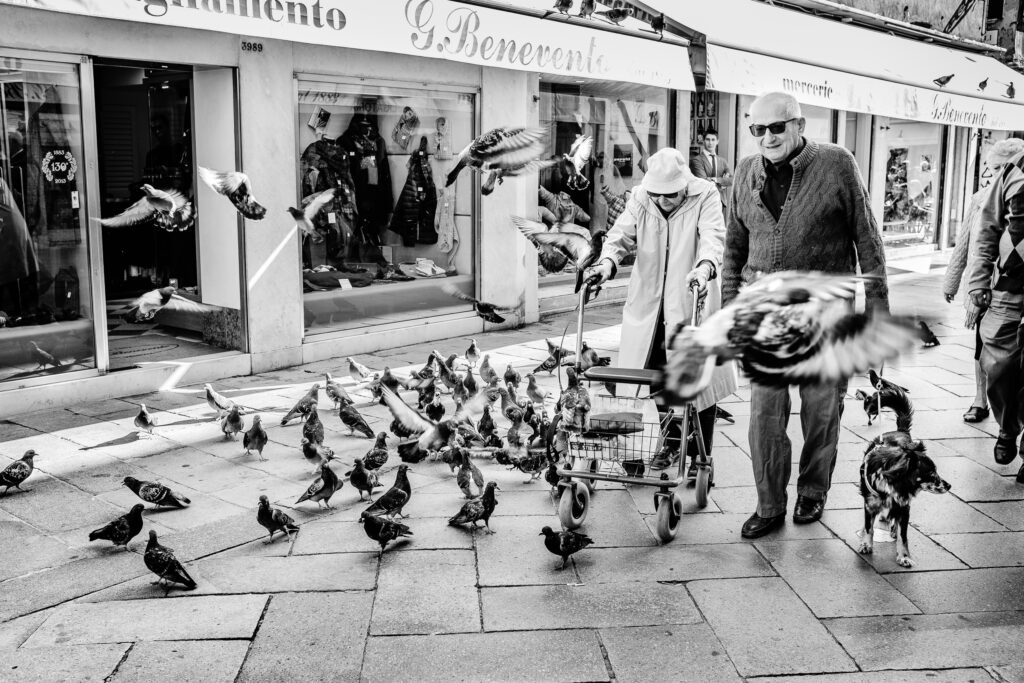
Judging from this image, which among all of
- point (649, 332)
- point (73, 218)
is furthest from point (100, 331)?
point (649, 332)

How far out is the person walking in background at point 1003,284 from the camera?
238 inches

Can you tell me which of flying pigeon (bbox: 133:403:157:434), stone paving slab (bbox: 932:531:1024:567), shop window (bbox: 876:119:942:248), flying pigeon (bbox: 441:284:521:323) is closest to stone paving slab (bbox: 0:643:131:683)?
flying pigeon (bbox: 133:403:157:434)

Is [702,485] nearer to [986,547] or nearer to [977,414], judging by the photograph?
[986,547]

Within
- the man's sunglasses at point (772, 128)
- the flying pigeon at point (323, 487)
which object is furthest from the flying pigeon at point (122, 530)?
the man's sunglasses at point (772, 128)

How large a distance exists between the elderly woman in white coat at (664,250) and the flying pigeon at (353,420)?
1902 millimetres

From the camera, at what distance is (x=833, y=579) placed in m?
4.41

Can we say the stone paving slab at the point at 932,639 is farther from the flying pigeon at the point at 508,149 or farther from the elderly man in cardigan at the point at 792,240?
the flying pigeon at the point at 508,149

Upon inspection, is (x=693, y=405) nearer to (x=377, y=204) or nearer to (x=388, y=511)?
(x=388, y=511)

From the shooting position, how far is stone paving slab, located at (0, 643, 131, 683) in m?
3.53

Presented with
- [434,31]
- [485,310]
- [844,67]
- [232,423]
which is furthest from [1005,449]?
[844,67]

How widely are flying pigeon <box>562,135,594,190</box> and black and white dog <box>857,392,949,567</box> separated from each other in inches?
309

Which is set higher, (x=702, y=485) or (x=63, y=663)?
(x=702, y=485)

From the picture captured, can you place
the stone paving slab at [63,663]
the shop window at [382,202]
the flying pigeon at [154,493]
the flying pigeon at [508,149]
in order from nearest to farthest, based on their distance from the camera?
the stone paving slab at [63,663] < the flying pigeon at [154,493] < the flying pigeon at [508,149] < the shop window at [382,202]

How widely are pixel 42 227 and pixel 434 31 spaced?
12.1ft
